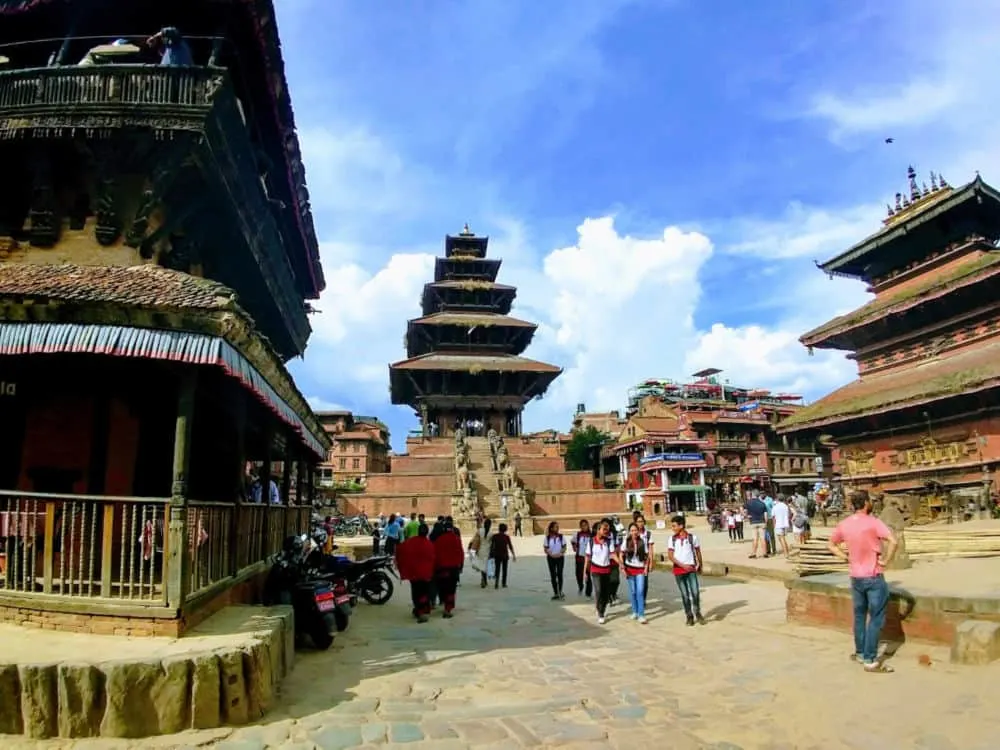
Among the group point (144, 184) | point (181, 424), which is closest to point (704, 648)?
point (181, 424)

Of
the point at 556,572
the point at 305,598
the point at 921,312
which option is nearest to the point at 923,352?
the point at 921,312

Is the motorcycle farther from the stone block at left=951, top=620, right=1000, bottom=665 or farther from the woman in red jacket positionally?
the stone block at left=951, top=620, right=1000, bottom=665

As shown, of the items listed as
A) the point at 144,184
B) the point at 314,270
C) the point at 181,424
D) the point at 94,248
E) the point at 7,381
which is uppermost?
the point at 314,270

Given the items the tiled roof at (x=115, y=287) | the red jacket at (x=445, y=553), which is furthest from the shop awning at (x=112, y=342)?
the red jacket at (x=445, y=553)

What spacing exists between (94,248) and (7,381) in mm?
2097

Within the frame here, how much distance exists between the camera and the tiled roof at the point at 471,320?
4319 cm

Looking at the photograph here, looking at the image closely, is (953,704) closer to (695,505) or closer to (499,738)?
(499,738)

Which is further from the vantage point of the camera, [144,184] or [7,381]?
[144,184]

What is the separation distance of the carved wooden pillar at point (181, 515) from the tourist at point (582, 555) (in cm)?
754

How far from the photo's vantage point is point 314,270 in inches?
717

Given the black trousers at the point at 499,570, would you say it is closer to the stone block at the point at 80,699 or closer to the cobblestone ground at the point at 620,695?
the cobblestone ground at the point at 620,695

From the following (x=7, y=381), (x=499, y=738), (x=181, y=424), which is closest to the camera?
(x=499, y=738)

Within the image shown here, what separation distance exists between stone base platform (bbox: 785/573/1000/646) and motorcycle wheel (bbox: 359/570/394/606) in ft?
22.7

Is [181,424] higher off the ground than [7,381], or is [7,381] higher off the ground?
[7,381]
